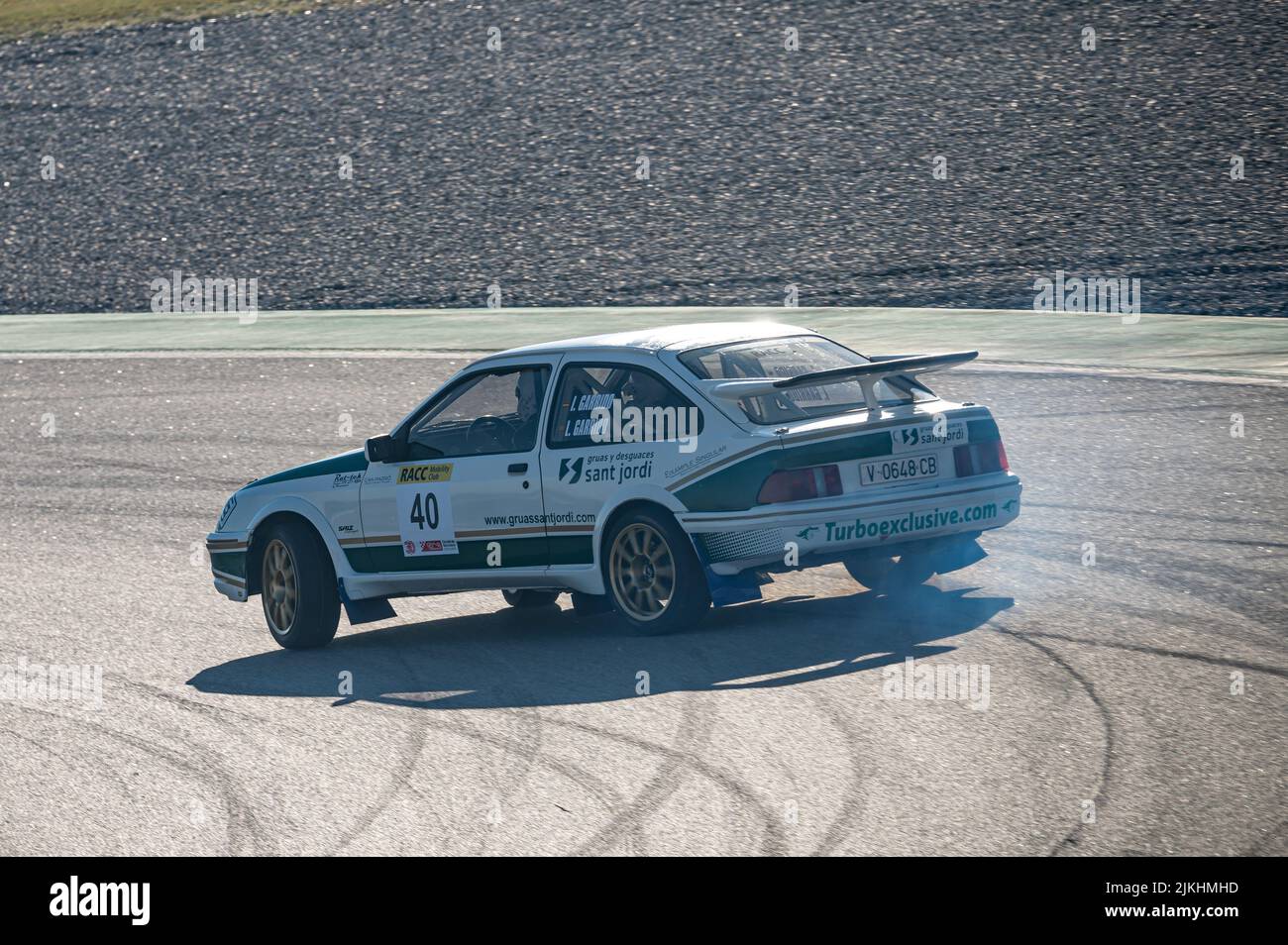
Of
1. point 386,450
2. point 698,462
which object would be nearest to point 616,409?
point 698,462

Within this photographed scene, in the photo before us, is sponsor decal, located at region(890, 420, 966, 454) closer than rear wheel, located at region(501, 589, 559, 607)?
Yes

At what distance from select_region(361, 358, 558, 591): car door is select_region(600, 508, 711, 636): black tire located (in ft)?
1.51

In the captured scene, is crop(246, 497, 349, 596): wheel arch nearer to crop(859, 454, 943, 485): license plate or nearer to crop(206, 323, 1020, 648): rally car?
crop(206, 323, 1020, 648): rally car

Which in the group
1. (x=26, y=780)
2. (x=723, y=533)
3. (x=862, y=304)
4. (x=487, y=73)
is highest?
(x=487, y=73)

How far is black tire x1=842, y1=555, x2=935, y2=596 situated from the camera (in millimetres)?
9641

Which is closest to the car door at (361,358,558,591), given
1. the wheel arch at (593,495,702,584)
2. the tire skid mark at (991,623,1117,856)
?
the wheel arch at (593,495,702,584)

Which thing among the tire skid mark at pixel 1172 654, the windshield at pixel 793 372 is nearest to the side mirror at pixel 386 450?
the windshield at pixel 793 372

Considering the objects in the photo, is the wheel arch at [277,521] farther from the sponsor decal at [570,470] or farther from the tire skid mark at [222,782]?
the tire skid mark at [222,782]

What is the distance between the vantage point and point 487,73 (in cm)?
3491

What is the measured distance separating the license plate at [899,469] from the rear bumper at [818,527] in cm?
8
